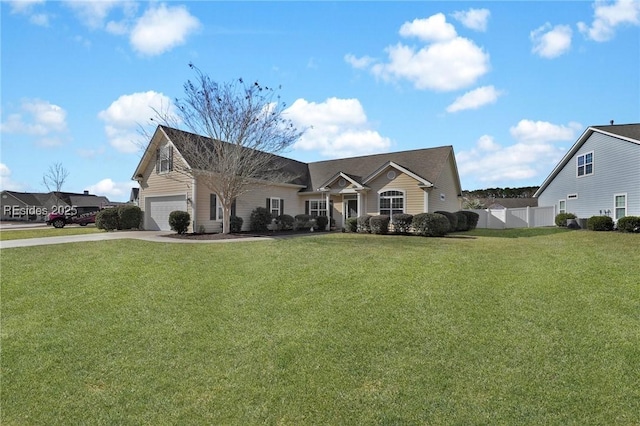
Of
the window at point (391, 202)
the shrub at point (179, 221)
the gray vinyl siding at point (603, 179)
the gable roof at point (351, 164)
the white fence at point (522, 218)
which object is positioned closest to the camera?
the shrub at point (179, 221)

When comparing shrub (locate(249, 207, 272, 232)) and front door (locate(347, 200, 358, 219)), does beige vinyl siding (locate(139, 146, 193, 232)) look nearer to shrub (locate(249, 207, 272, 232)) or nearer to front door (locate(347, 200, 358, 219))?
shrub (locate(249, 207, 272, 232))

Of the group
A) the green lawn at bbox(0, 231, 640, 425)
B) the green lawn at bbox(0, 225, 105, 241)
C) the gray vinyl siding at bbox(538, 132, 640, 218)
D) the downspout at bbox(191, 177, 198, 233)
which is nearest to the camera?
the green lawn at bbox(0, 231, 640, 425)

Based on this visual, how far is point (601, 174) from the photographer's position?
22.7 metres

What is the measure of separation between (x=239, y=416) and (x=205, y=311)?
9.76 ft

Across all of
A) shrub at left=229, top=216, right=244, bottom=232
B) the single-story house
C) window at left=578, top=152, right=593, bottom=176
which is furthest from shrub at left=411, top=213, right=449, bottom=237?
the single-story house

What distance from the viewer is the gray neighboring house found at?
20.4m

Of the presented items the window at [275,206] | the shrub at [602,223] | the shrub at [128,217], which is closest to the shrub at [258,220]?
the window at [275,206]

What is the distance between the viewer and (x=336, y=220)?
25.7 m

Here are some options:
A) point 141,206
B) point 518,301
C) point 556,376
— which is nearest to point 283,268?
point 518,301

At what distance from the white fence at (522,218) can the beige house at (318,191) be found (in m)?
3.66

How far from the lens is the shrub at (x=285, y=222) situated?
962 inches

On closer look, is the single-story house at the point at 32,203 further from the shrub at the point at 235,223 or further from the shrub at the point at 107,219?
the shrub at the point at 235,223

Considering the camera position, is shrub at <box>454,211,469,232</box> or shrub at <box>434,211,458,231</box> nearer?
shrub at <box>434,211,458,231</box>

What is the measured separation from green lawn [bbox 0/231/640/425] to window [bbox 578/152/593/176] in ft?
58.6
